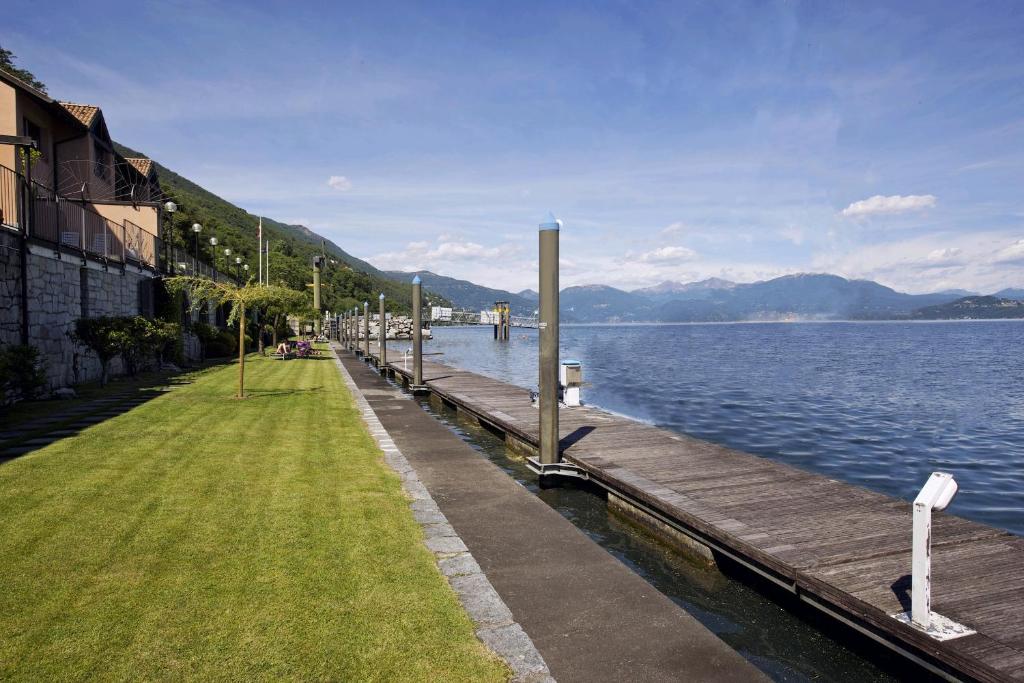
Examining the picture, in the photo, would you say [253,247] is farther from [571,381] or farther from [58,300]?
[571,381]

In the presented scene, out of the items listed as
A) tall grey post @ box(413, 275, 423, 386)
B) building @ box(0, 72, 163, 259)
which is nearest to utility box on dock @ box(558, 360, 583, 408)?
tall grey post @ box(413, 275, 423, 386)

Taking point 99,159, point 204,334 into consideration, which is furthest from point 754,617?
point 99,159

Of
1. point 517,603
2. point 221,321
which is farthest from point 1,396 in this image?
point 221,321

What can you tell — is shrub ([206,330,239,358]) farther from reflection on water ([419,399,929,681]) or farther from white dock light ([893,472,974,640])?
white dock light ([893,472,974,640])

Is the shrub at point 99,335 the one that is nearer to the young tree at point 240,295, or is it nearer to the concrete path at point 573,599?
the young tree at point 240,295

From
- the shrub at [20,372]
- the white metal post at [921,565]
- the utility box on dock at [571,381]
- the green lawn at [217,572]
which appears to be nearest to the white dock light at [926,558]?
the white metal post at [921,565]

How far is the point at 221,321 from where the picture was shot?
3853 cm

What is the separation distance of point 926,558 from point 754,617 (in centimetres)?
208

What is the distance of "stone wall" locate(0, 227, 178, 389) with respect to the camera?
44.2 ft

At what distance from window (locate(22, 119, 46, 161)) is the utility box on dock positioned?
63.1 feet

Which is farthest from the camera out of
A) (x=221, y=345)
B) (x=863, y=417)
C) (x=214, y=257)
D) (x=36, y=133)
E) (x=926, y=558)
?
(x=214, y=257)

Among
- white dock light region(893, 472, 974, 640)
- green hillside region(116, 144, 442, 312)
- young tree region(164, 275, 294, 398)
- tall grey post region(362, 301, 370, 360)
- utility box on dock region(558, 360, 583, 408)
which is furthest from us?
green hillside region(116, 144, 442, 312)

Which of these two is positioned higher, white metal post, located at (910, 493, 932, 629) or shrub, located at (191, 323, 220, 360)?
shrub, located at (191, 323, 220, 360)

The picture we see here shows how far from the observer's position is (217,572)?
16.1 feet
